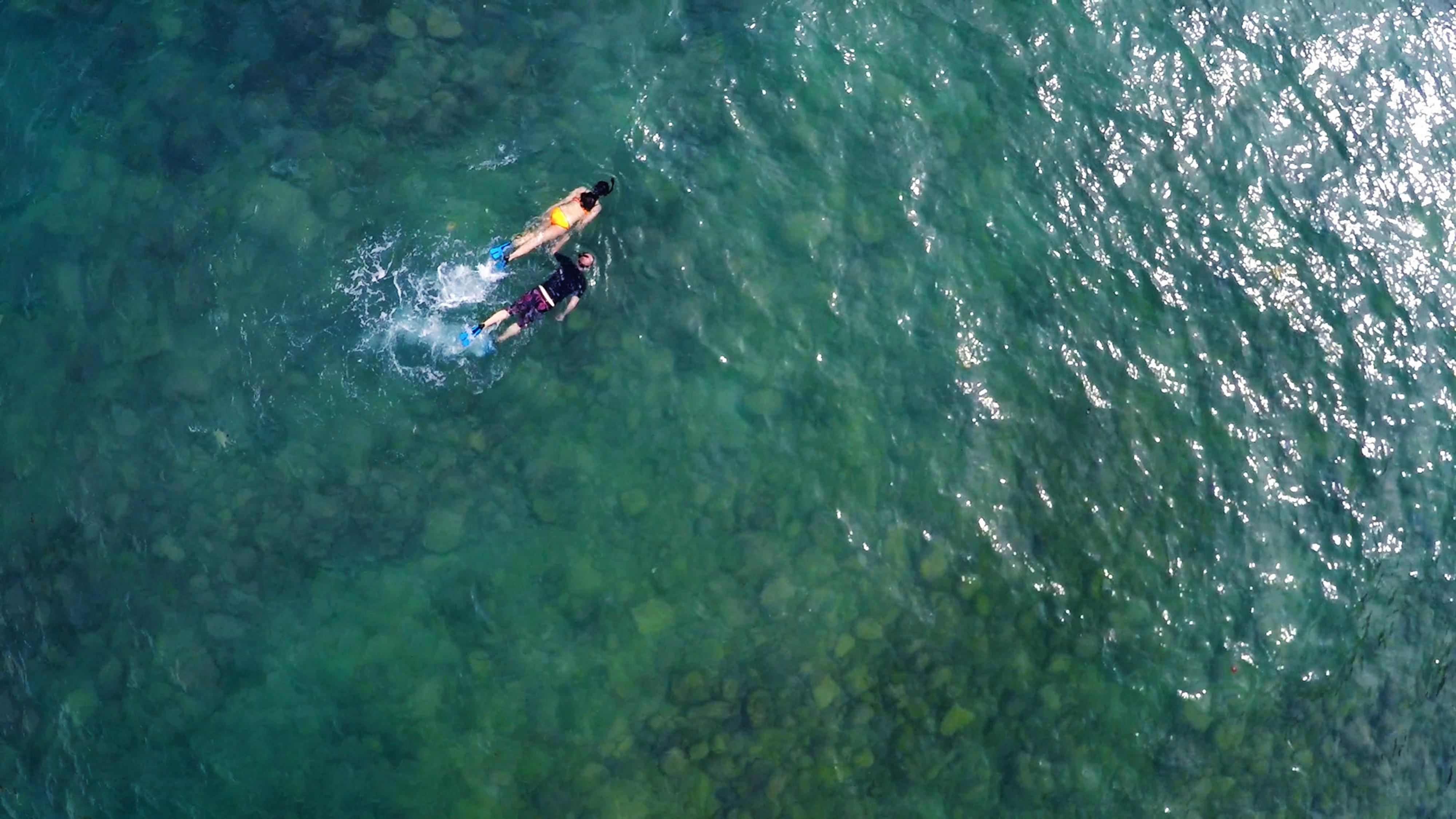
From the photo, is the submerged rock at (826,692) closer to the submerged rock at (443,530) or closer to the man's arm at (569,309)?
the submerged rock at (443,530)

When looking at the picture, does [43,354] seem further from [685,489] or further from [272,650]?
[685,489]

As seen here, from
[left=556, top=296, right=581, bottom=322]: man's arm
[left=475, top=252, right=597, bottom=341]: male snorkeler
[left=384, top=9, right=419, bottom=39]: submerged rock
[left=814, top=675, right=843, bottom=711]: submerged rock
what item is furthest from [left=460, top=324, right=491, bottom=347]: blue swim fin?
[left=814, top=675, right=843, bottom=711]: submerged rock

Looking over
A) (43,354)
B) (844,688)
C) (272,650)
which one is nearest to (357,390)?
(272,650)

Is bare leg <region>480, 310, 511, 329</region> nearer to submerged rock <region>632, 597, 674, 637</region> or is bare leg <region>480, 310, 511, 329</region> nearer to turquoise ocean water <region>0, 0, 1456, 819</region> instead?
turquoise ocean water <region>0, 0, 1456, 819</region>

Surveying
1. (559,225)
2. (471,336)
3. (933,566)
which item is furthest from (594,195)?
(933,566)

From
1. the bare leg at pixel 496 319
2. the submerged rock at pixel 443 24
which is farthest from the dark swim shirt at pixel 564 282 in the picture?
the submerged rock at pixel 443 24

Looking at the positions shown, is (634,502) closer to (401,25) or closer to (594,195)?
(594,195)
